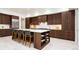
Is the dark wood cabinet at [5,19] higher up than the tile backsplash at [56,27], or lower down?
higher up

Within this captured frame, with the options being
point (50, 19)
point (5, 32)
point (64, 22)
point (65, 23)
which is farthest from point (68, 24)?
point (5, 32)

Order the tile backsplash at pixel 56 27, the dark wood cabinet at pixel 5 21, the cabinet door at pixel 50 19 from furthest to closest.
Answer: the dark wood cabinet at pixel 5 21
the cabinet door at pixel 50 19
the tile backsplash at pixel 56 27

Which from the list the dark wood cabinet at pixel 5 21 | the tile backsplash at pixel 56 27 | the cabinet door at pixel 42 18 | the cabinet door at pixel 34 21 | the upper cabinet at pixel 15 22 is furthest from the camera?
the cabinet door at pixel 34 21

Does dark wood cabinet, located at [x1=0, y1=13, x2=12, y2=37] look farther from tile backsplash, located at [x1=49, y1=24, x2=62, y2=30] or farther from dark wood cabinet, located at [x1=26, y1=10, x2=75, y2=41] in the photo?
tile backsplash, located at [x1=49, y1=24, x2=62, y2=30]

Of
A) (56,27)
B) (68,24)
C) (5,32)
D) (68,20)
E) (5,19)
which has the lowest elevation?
(5,32)

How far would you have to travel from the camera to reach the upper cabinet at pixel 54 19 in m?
7.02

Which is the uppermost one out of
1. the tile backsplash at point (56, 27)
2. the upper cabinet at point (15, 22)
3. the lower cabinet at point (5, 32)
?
the upper cabinet at point (15, 22)

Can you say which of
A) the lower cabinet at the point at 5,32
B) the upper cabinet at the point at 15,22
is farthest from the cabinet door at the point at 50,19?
the lower cabinet at the point at 5,32

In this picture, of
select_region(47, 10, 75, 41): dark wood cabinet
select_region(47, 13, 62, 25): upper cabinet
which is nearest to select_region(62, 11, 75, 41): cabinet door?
select_region(47, 10, 75, 41): dark wood cabinet

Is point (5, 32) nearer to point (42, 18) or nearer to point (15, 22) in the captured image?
point (15, 22)

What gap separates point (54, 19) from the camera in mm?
7441

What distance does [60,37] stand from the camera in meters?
6.89

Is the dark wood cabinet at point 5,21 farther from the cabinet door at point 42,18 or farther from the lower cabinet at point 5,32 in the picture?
the cabinet door at point 42,18
